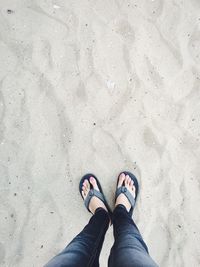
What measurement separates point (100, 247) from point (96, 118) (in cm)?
84

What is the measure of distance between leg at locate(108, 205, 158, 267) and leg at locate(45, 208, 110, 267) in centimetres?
8

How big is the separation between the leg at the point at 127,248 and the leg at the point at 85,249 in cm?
8

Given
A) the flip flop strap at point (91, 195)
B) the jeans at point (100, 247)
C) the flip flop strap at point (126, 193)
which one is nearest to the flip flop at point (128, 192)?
the flip flop strap at point (126, 193)

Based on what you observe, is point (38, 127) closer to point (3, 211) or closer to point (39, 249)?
point (3, 211)

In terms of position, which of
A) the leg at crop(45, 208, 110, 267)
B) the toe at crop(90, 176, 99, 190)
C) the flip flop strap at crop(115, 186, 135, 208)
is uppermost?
the leg at crop(45, 208, 110, 267)

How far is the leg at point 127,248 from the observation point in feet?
5.24

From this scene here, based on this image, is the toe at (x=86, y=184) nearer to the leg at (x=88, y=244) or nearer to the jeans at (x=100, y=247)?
the leg at (x=88, y=244)

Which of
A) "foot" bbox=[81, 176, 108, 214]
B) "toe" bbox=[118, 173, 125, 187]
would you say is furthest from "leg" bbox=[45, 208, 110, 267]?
"toe" bbox=[118, 173, 125, 187]

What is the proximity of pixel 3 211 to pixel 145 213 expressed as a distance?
0.90 m

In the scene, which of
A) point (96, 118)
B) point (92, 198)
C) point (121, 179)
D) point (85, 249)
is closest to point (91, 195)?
point (92, 198)

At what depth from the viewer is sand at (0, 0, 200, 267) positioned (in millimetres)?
2283

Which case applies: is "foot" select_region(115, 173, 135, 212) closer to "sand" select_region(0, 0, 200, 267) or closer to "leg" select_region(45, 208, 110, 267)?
"sand" select_region(0, 0, 200, 267)

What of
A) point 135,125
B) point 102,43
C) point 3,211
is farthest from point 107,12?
point 3,211

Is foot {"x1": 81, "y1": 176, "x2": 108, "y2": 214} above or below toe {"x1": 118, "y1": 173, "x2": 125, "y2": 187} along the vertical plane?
below
